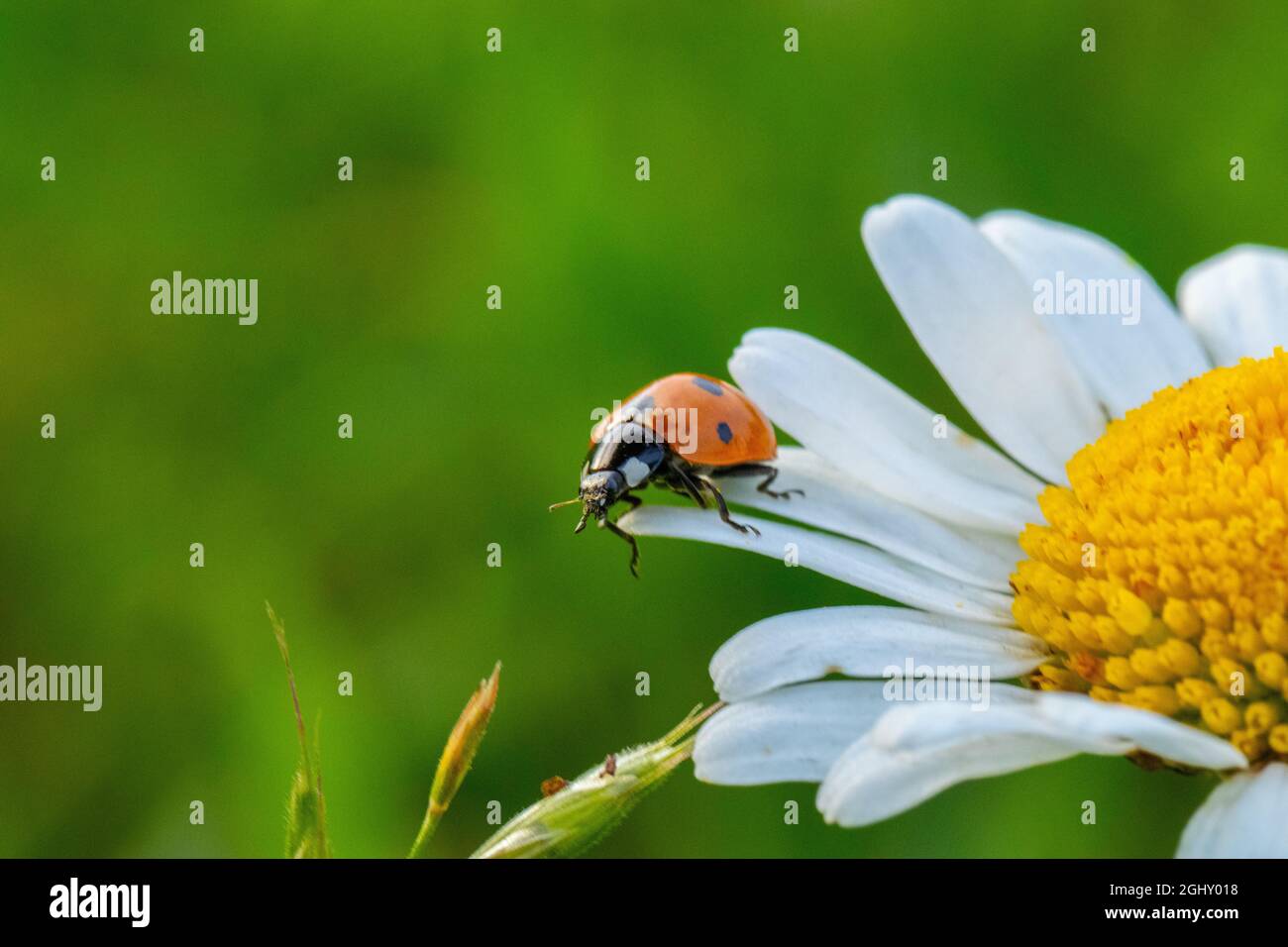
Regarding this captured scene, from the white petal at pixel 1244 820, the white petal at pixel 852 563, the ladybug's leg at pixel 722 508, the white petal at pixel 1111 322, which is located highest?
the white petal at pixel 1111 322

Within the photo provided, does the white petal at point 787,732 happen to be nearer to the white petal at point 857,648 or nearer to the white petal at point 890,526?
the white petal at point 857,648

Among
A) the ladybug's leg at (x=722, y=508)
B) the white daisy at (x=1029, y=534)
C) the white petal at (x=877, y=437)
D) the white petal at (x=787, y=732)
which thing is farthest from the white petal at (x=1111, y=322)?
the white petal at (x=787, y=732)

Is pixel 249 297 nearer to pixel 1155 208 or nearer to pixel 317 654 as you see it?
pixel 317 654

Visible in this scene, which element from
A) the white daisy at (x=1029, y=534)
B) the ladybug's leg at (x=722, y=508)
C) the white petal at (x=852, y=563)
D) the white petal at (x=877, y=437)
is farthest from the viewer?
the white petal at (x=877, y=437)

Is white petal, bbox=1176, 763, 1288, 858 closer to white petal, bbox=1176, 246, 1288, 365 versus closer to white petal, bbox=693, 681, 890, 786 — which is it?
white petal, bbox=693, 681, 890, 786

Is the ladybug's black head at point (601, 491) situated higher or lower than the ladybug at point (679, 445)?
lower

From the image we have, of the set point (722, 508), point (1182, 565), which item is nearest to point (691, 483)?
point (722, 508)

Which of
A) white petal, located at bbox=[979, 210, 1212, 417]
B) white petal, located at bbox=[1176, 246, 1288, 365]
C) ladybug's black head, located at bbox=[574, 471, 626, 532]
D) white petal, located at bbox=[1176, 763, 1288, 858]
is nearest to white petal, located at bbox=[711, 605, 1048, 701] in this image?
white petal, located at bbox=[1176, 763, 1288, 858]
